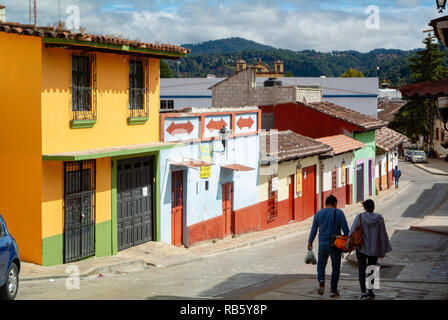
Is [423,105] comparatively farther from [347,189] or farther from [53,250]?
[53,250]

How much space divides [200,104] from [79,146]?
4961 cm

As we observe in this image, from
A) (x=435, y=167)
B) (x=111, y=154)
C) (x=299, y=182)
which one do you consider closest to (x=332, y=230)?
(x=111, y=154)

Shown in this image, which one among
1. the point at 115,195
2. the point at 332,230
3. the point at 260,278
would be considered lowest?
the point at 260,278

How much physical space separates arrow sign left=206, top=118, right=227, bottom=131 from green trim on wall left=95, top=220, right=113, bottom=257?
5220 mm

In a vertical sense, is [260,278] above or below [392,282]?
below

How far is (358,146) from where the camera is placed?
34594 millimetres

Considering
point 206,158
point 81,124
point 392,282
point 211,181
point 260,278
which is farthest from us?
point 211,181

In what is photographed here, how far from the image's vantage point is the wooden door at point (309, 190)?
2852 centimetres

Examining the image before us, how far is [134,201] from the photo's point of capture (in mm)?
17094

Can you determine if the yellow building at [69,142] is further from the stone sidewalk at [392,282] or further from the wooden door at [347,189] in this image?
the wooden door at [347,189]

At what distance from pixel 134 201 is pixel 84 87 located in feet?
11.0

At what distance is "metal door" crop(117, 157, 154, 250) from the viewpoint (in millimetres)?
16600

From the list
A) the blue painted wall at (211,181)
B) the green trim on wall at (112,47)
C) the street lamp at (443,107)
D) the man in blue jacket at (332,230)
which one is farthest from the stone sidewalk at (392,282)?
the green trim on wall at (112,47)

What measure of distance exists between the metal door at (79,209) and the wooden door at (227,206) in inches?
258
